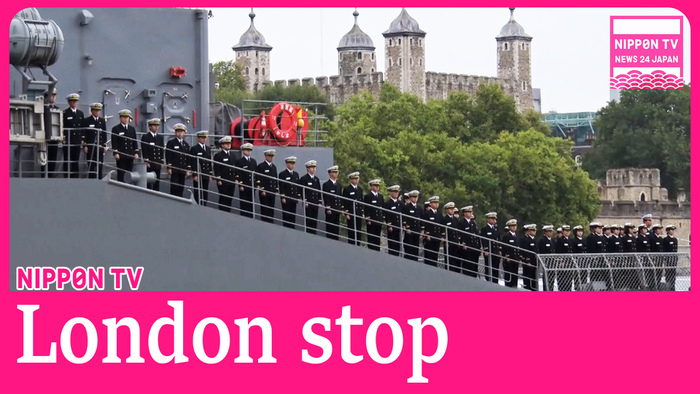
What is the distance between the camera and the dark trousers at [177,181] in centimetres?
2045

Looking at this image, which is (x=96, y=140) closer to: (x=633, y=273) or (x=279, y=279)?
(x=279, y=279)

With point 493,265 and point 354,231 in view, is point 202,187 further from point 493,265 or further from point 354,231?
point 493,265

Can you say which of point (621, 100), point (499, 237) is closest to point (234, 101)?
point (621, 100)

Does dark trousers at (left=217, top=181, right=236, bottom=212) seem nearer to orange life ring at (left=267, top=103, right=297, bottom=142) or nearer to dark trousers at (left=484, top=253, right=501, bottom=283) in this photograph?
orange life ring at (left=267, top=103, right=297, bottom=142)

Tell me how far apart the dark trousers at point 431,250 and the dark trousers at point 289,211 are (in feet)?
5.12

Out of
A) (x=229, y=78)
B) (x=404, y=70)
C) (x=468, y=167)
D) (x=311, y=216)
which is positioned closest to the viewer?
(x=311, y=216)

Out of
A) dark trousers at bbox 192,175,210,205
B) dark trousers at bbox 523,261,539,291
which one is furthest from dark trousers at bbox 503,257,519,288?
dark trousers at bbox 192,175,210,205

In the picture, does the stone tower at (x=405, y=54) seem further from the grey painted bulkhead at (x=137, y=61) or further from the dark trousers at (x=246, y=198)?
the dark trousers at (x=246, y=198)

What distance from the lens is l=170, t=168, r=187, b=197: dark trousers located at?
20453 mm

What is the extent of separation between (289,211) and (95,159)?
2.47 metres

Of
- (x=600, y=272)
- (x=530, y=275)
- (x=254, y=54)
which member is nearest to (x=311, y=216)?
(x=530, y=275)

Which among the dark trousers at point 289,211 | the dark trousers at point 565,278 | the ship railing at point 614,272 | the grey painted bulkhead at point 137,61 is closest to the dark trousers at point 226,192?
the dark trousers at point 289,211

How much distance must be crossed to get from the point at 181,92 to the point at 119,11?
134 centimetres

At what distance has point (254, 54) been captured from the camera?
154 m
